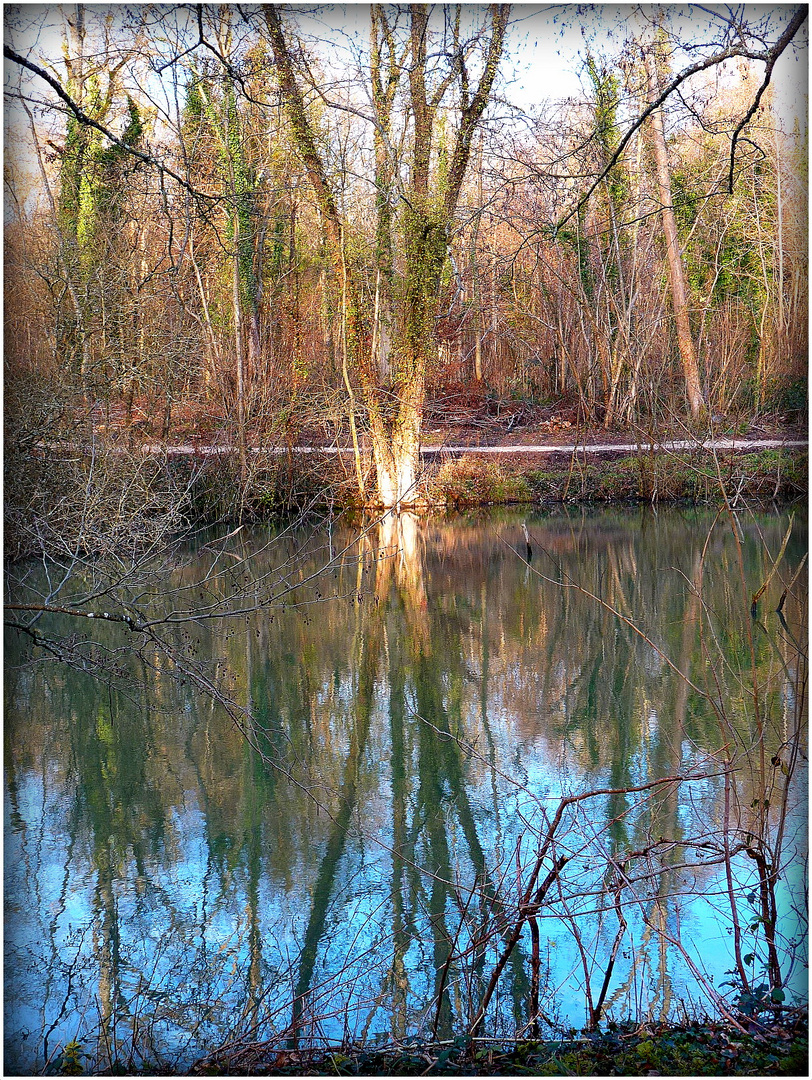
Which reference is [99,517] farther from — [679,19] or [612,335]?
[612,335]

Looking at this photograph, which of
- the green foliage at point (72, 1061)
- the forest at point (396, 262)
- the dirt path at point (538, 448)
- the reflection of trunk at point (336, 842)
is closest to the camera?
the green foliage at point (72, 1061)

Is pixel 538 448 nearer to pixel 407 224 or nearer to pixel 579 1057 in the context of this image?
pixel 407 224

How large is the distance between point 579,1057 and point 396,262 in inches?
477

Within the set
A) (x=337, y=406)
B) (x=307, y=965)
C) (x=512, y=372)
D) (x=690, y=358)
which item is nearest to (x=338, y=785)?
(x=307, y=965)

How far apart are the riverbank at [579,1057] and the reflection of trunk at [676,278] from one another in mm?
11460

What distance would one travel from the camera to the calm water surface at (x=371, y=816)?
264 cm

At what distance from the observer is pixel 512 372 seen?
58.6 ft

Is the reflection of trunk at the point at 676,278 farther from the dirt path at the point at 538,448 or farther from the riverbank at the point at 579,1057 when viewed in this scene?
the riverbank at the point at 579,1057

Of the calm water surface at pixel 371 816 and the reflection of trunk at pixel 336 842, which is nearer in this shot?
the calm water surface at pixel 371 816

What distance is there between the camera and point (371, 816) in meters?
4.08

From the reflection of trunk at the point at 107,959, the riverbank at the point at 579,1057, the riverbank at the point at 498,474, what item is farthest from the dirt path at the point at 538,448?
the riverbank at the point at 579,1057

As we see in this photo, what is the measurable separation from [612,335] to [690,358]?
2.24 m

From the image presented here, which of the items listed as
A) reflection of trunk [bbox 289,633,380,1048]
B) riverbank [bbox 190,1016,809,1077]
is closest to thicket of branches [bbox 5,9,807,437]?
reflection of trunk [bbox 289,633,380,1048]

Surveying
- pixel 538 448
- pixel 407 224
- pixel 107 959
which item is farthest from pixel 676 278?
pixel 107 959
